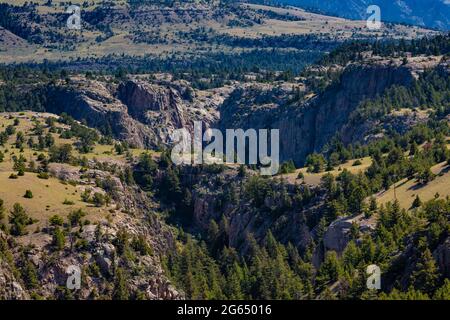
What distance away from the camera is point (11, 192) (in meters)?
184

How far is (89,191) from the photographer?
199 metres

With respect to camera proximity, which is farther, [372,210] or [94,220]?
[372,210]

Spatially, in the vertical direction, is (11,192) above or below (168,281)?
above

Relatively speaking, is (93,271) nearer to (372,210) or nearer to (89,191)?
(89,191)

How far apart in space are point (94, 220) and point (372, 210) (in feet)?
170

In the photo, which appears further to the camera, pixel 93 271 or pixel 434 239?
pixel 93 271

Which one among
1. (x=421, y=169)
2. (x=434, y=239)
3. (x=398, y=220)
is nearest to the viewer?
(x=434, y=239)

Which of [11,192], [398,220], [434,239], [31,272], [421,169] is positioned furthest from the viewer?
[421,169]
